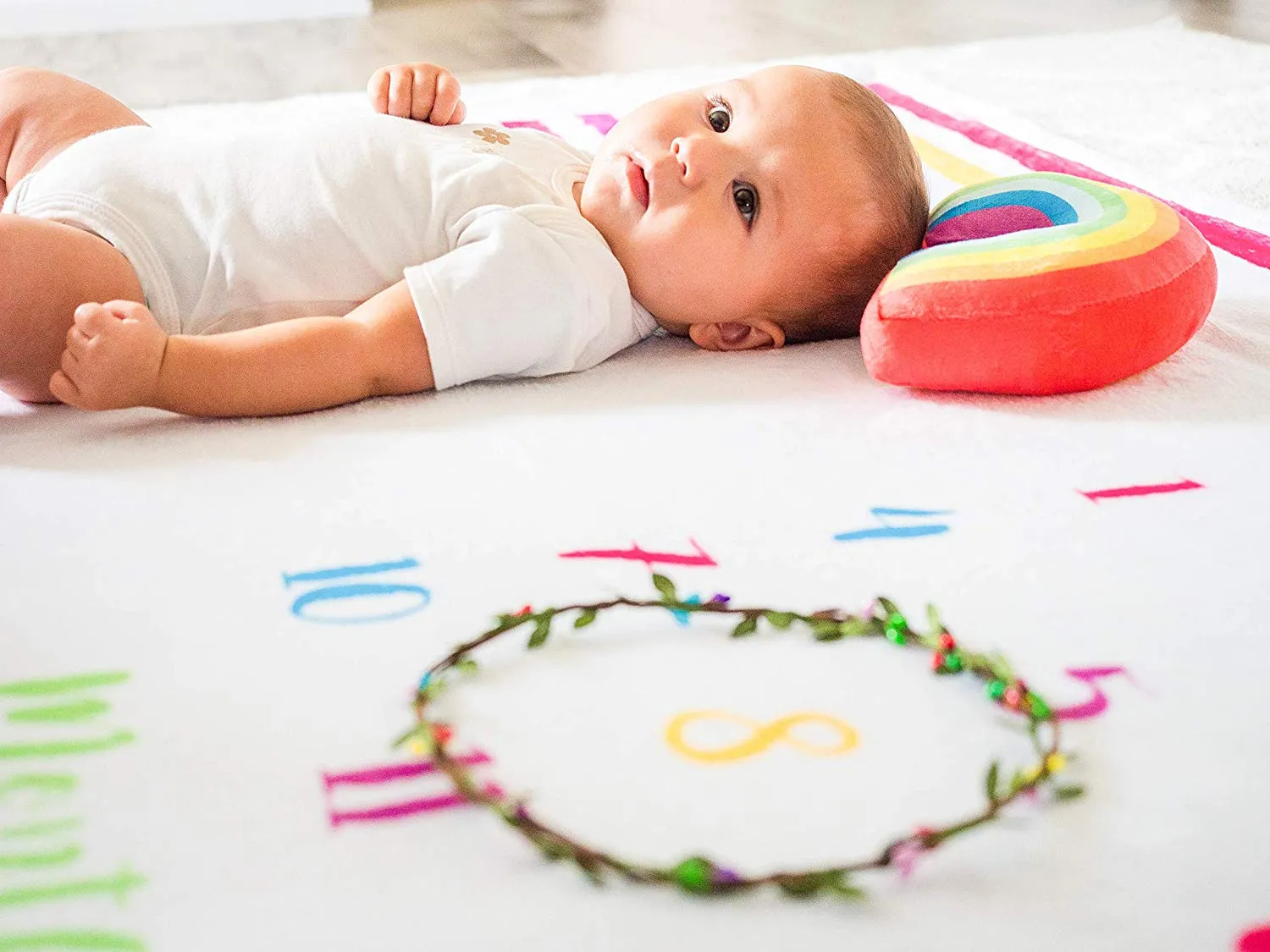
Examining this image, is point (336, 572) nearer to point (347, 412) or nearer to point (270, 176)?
point (347, 412)

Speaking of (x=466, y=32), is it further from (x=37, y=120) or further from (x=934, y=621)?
(x=934, y=621)

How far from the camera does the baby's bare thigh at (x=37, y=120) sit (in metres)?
1.11

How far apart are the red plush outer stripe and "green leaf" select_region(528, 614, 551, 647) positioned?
40 cm

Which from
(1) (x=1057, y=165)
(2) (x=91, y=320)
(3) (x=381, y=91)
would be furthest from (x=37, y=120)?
(1) (x=1057, y=165)

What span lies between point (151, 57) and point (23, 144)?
1.64m

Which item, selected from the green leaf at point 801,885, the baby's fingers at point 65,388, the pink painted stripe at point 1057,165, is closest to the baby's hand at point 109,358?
the baby's fingers at point 65,388

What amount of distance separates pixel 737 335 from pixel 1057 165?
0.59 meters

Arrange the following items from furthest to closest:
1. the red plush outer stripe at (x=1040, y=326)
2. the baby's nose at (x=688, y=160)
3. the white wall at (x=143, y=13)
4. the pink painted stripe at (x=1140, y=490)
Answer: the white wall at (x=143, y=13), the baby's nose at (x=688, y=160), the red plush outer stripe at (x=1040, y=326), the pink painted stripe at (x=1140, y=490)

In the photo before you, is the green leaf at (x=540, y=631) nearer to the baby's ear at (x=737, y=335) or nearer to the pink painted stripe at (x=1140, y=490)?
the pink painted stripe at (x=1140, y=490)

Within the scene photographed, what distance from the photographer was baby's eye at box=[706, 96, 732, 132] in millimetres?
1044

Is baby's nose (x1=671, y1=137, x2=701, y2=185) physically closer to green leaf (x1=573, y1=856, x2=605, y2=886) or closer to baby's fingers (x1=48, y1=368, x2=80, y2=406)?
baby's fingers (x1=48, y1=368, x2=80, y2=406)

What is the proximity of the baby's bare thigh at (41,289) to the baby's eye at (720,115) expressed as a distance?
0.48m

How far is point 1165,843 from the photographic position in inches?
19.8

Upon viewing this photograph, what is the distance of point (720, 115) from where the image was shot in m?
1.05
